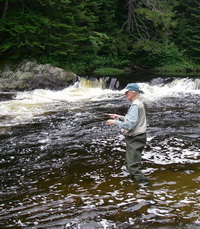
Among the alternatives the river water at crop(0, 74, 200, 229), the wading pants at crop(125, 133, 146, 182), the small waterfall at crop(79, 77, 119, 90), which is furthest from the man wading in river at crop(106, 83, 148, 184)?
the small waterfall at crop(79, 77, 119, 90)

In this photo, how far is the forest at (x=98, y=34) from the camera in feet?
63.1

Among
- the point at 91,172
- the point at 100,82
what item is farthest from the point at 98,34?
the point at 91,172

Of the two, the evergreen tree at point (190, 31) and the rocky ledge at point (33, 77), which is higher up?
the evergreen tree at point (190, 31)

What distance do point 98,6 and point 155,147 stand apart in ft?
68.4

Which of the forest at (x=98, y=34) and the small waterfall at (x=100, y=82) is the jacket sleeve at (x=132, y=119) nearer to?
the forest at (x=98, y=34)

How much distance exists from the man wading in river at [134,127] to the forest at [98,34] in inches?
563

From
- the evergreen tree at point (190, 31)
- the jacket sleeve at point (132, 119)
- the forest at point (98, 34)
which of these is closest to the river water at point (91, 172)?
the jacket sleeve at point (132, 119)

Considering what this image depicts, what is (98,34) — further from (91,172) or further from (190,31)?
(91,172)

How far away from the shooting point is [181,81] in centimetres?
1998

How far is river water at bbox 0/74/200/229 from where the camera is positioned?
4406 millimetres

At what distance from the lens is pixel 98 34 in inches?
938

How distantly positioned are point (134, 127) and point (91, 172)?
1505 millimetres

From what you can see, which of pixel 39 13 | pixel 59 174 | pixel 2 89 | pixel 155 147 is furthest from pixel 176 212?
pixel 39 13

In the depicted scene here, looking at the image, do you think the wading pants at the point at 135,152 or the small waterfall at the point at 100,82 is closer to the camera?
the wading pants at the point at 135,152
